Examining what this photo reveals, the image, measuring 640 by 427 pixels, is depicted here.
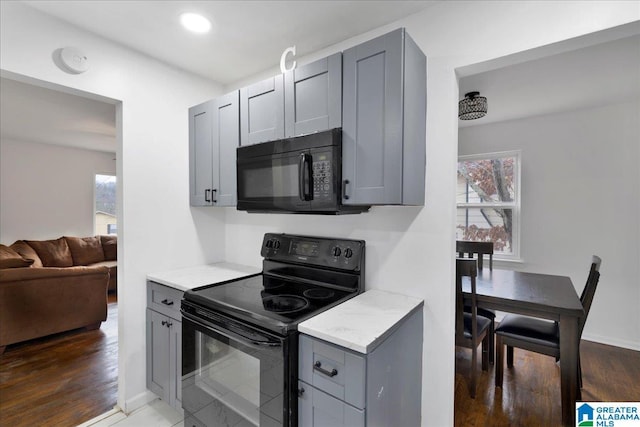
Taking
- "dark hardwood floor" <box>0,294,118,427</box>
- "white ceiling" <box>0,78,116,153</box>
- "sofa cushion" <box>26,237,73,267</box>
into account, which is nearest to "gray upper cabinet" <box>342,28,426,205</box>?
"dark hardwood floor" <box>0,294,118,427</box>

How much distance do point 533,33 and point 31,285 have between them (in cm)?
453

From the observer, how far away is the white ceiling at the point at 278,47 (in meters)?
1.67

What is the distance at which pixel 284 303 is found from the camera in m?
1.59

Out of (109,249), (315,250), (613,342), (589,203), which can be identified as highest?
(589,203)

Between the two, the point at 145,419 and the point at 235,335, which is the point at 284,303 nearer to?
the point at 235,335

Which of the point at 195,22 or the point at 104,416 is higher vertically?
the point at 195,22

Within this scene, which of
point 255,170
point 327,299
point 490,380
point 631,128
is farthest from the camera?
point 631,128

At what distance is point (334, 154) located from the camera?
1527 millimetres

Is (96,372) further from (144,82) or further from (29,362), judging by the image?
(144,82)

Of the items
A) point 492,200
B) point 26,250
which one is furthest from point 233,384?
point 26,250

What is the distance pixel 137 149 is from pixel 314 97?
136cm

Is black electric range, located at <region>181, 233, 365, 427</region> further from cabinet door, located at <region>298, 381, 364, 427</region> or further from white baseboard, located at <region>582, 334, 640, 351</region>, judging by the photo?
white baseboard, located at <region>582, 334, 640, 351</region>

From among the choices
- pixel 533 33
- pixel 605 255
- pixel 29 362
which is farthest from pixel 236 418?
pixel 605 255

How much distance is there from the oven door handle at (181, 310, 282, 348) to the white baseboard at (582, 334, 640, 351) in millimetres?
3829
